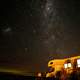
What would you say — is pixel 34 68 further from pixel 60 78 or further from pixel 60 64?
pixel 60 78

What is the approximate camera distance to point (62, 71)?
28.4 m

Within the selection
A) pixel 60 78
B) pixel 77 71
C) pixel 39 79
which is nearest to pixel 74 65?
pixel 77 71

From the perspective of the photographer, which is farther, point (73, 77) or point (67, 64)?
point (67, 64)

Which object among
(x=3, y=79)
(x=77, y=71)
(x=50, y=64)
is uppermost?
(x=50, y=64)

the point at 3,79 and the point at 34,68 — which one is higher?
the point at 34,68

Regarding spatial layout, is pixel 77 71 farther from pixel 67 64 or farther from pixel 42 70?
pixel 42 70

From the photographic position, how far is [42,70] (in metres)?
37.6

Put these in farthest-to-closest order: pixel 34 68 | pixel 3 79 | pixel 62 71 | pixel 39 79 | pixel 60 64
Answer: pixel 34 68, pixel 39 79, pixel 60 64, pixel 62 71, pixel 3 79

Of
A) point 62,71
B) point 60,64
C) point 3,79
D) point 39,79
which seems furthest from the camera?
point 39,79

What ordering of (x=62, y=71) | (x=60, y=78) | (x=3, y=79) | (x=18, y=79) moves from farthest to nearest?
(x=62, y=71) < (x=60, y=78) < (x=18, y=79) < (x=3, y=79)

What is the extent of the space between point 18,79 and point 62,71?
8.70 meters

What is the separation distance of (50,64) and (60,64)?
187cm

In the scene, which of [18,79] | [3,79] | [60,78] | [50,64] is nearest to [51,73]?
[50,64]

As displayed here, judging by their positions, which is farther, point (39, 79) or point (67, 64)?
point (39, 79)
